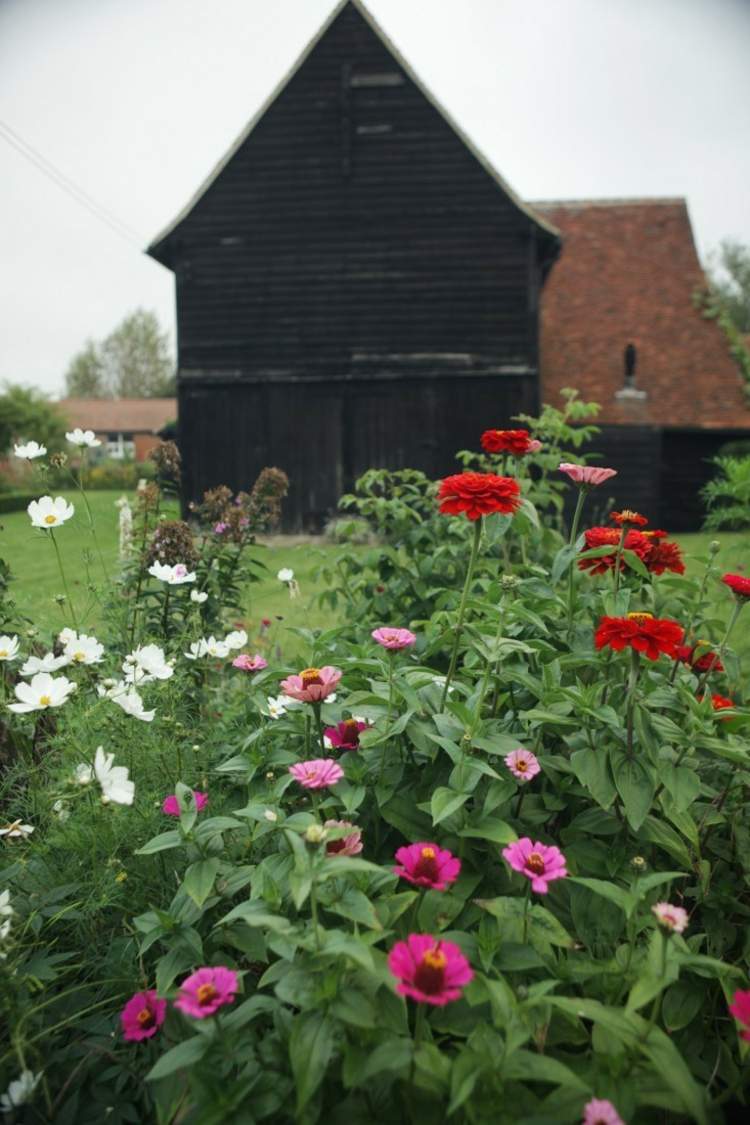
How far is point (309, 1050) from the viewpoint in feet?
3.77

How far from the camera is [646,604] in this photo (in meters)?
2.64

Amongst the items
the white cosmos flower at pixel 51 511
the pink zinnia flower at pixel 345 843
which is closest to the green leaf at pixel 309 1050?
the pink zinnia flower at pixel 345 843

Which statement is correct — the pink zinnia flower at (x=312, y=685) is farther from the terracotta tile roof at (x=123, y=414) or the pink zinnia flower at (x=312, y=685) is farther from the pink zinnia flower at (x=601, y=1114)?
the terracotta tile roof at (x=123, y=414)

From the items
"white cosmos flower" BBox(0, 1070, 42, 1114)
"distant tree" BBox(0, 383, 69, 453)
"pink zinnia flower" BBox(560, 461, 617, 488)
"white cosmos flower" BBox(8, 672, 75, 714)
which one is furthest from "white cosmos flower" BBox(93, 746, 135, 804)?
"distant tree" BBox(0, 383, 69, 453)

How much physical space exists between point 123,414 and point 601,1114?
57953mm

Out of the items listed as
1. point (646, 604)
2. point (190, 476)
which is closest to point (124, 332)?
point (190, 476)

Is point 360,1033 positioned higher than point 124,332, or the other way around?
point 124,332

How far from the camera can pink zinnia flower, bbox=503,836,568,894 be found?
50.1 inches

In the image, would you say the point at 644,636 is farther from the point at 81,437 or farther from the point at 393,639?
the point at 81,437

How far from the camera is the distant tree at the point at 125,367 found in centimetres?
5701

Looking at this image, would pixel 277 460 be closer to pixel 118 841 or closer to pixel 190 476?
pixel 190 476

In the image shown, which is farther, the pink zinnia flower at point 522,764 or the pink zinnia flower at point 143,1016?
the pink zinnia flower at point 522,764

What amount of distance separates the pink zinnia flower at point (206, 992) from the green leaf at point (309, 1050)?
11 cm

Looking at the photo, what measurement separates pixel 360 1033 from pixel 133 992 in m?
0.63
